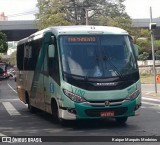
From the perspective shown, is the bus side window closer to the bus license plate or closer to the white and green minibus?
the white and green minibus

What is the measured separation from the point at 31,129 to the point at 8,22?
68.2 m

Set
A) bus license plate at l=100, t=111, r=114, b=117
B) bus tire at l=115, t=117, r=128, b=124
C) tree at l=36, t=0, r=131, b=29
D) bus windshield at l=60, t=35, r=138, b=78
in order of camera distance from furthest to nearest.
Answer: tree at l=36, t=0, r=131, b=29
bus tire at l=115, t=117, r=128, b=124
bus windshield at l=60, t=35, r=138, b=78
bus license plate at l=100, t=111, r=114, b=117

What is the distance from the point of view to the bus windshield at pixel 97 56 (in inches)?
510

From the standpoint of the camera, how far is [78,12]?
225 feet

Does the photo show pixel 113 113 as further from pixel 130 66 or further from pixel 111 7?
pixel 111 7

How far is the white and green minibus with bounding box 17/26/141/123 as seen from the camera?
12672mm

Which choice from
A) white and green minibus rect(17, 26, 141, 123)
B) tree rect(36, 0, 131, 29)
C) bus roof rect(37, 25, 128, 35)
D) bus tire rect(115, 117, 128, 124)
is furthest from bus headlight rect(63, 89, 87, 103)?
tree rect(36, 0, 131, 29)

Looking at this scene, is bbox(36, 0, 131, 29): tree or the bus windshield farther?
bbox(36, 0, 131, 29): tree

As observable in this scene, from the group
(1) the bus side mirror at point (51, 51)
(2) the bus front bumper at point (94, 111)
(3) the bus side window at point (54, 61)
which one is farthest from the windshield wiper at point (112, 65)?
(1) the bus side mirror at point (51, 51)

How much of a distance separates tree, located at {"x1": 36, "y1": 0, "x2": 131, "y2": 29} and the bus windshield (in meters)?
49.6

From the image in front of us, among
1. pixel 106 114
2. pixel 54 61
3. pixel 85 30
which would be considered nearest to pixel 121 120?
pixel 106 114

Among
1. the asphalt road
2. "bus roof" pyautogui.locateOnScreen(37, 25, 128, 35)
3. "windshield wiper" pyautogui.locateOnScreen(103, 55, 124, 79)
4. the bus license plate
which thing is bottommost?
the asphalt road

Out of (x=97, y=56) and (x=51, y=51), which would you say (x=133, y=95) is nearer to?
(x=97, y=56)

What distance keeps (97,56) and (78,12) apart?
55.9m
